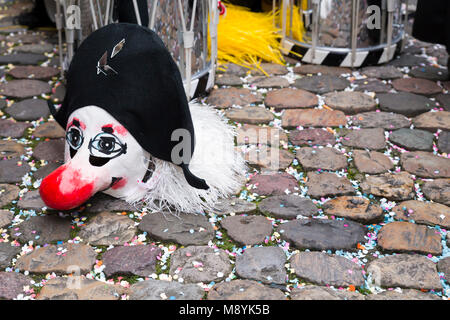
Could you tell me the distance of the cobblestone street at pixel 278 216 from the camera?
1.67 meters

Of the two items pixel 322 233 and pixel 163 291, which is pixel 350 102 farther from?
pixel 163 291

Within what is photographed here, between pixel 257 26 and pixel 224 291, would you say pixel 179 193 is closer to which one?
pixel 224 291

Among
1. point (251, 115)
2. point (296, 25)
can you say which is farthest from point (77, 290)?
point (296, 25)

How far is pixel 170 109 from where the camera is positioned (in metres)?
1.92

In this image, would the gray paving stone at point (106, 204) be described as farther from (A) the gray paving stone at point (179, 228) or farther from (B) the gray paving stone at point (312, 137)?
(B) the gray paving stone at point (312, 137)

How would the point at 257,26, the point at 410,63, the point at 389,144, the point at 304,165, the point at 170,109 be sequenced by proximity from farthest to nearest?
the point at 257,26 → the point at 410,63 → the point at 389,144 → the point at 304,165 → the point at 170,109

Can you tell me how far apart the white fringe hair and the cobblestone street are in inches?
1.9

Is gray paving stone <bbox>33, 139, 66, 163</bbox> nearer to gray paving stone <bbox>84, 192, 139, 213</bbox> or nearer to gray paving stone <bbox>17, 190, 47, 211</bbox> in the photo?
gray paving stone <bbox>17, 190, 47, 211</bbox>

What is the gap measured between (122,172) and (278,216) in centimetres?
58

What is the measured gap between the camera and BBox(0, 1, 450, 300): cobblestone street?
167 cm

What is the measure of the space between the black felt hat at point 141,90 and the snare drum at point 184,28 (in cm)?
44

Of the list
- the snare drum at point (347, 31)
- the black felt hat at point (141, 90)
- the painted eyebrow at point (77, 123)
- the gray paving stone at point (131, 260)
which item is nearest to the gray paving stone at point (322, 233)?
the black felt hat at point (141, 90)

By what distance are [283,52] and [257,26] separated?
0.84 feet
